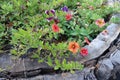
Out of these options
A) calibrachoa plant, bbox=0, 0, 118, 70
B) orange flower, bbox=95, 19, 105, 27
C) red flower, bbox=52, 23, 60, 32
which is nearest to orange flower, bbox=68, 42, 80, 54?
calibrachoa plant, bbox=0, 0, 118, 70

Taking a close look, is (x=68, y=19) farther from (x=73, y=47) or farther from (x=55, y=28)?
(x=73, y=47)

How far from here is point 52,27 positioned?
6.50ft

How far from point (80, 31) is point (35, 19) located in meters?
0.35

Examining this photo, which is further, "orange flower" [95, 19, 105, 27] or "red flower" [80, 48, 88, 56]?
"orange flower" [95, 19, 105, 27]

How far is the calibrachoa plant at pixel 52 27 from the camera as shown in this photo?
1.90m

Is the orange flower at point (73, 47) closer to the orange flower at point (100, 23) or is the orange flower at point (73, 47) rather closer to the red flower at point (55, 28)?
the red flower at point (55, 28)

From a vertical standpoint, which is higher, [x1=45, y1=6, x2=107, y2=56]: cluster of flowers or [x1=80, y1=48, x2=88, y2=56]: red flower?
[x1=45, y1=6, x2=107, y2=56]: cluster of flowers

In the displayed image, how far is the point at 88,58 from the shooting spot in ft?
6.47

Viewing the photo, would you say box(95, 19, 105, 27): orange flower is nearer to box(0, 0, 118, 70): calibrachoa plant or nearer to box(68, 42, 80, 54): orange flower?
box(0, 0, 118, 70): calibrachoa plant

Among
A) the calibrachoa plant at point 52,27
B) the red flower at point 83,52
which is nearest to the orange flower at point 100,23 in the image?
the calibrachoa plant at point 52,27

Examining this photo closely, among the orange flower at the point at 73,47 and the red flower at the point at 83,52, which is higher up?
the orange flower at the point at 73,47

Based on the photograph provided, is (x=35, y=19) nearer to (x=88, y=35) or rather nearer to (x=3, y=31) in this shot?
(x=3, y=31)

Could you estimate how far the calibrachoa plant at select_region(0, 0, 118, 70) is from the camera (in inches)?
74.9

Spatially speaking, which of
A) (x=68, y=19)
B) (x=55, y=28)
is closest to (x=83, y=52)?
(x=55, y=28)
